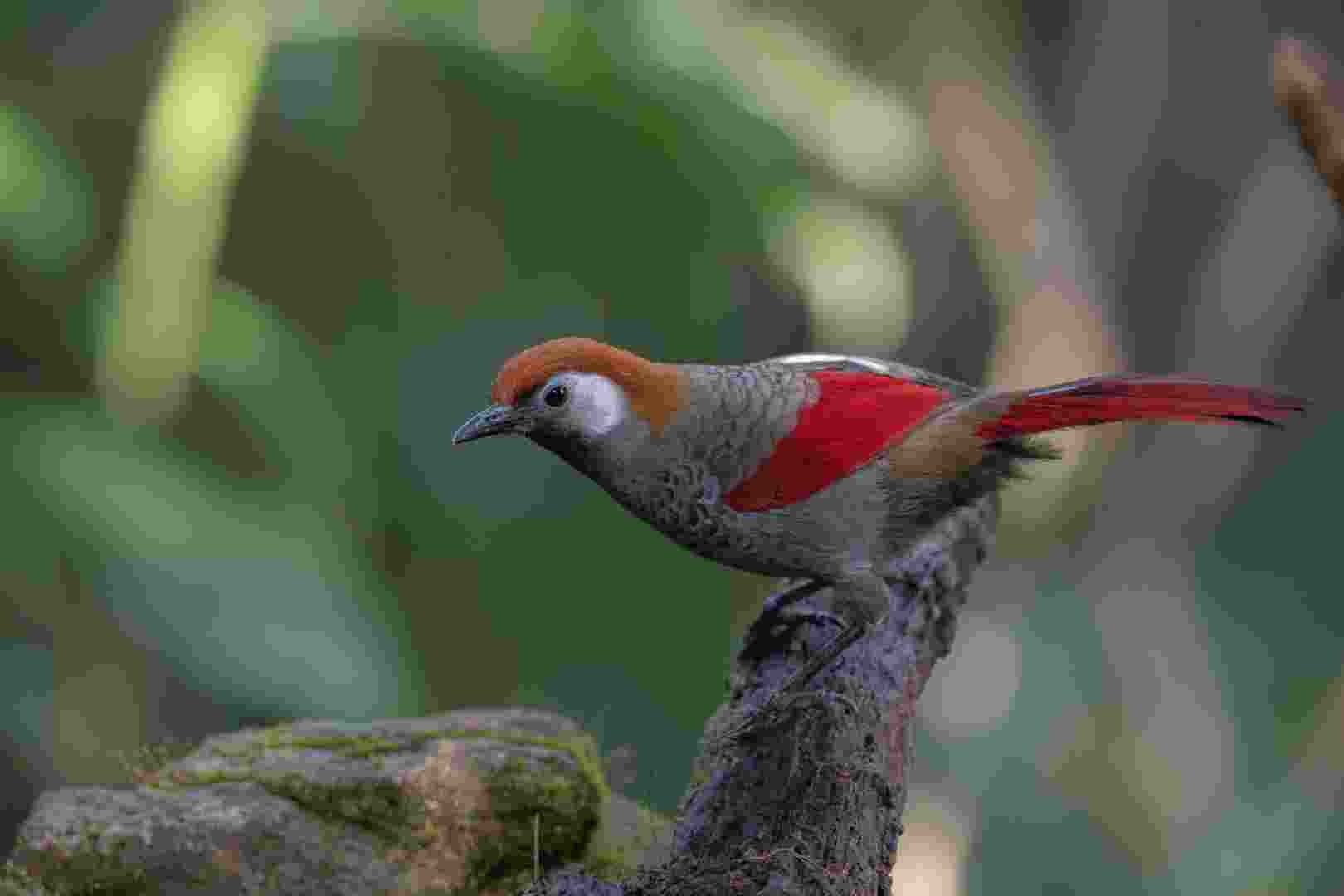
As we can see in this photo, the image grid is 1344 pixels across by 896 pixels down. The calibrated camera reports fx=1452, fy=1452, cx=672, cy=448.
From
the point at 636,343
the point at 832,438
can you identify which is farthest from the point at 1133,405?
the point at 636,343

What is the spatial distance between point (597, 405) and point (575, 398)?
0.05 m

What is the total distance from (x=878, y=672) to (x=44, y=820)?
1.44 m

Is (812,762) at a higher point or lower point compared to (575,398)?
lower

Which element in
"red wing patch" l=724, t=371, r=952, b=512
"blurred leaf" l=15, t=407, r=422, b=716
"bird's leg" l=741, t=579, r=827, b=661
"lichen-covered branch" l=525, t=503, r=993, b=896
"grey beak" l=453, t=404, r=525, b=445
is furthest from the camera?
"blurred leaf" l=15, t=407, r=422, b=716

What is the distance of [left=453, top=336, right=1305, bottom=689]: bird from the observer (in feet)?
8.30

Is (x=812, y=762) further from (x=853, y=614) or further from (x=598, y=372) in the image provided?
(x=598, y=372)

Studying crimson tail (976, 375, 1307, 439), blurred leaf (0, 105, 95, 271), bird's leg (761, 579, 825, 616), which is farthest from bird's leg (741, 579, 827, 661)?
blurred leaf (0, 105, 95, 271)

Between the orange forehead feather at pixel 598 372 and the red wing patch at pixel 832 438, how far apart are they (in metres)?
0.21

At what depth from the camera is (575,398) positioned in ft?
8.30

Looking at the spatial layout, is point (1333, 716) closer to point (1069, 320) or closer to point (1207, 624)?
point (1207, 624)

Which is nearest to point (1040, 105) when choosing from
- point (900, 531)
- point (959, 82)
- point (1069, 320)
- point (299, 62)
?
point (959, 82)

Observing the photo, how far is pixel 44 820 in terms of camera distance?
226 cm

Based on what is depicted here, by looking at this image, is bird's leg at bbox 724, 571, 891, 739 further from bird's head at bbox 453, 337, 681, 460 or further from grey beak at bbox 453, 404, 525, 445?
grey beak at bbox 453, 404, 525, 445

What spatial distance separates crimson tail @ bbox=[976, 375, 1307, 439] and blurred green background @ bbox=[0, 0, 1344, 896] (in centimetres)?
106
